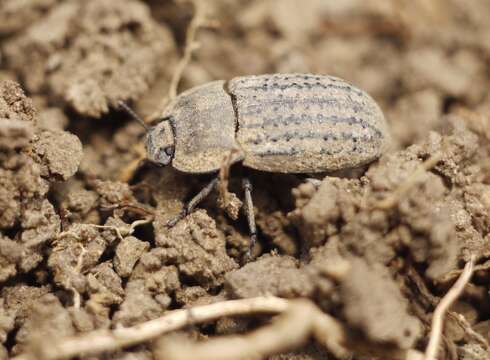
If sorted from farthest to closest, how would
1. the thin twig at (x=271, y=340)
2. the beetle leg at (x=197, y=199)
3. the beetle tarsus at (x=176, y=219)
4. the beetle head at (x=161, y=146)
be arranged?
the beetle head at (x=161, y=146)
the beetle leg at (x=197, y=199)
the beetle tarsus at (x=176, y=219)
the thin twig at (x=271, y=340)

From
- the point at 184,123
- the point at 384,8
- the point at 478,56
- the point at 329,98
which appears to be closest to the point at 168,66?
the point at 184,123

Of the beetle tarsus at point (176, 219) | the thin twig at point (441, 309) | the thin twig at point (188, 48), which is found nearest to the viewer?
the thin twig at point (441, 309)

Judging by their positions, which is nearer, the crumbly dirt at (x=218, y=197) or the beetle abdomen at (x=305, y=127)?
the crumbly dirt at (x=218, y=197)

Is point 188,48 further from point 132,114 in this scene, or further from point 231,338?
point 231,338

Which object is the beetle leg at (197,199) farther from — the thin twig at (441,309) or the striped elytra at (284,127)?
the thin twig at (441,309)

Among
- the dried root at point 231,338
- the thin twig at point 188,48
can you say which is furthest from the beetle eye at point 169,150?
the dried root at point 231,338

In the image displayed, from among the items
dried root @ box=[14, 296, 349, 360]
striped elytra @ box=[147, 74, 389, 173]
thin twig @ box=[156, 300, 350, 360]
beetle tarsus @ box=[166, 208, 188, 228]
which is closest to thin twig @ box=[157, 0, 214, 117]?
striped elytra @ box=[147, 74, 389, 173]
